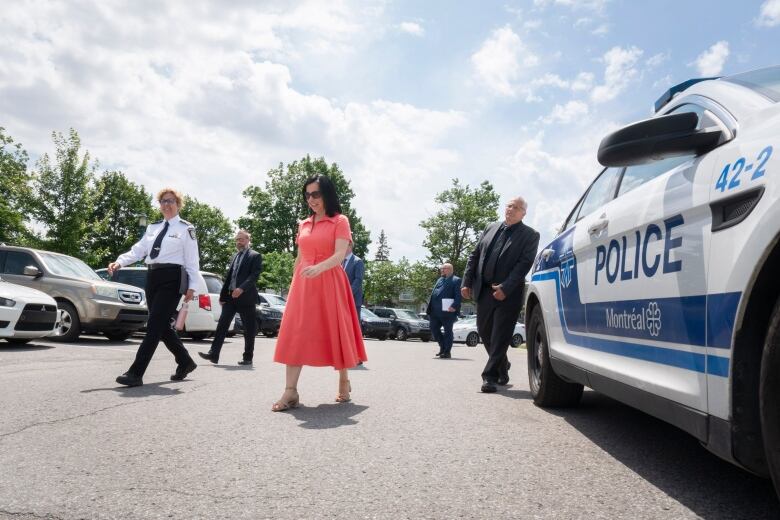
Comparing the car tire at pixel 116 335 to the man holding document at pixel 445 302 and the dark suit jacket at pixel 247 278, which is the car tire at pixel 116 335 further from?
the man holding document at pixel 445 302

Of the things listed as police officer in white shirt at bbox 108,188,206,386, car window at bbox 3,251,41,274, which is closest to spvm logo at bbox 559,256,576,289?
police officer in white shirt at bbox 108,188,206,386

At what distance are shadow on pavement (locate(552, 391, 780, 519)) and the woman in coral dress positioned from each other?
168 centimetres

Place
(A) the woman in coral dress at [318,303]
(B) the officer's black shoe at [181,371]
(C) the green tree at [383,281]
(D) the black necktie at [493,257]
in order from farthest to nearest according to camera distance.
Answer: (C) the green tree at [383,281] < (B) the officer's black shoe at [181,371] < (D) the black necktie at [493,257] < (A) the woman in coral dress at [318,303]

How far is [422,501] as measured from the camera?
7.48ft

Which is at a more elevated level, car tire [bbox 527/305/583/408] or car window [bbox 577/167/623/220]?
car window [bbox 577/167/623/220]

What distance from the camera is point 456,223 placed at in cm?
5419

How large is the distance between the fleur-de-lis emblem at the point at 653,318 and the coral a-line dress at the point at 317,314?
8.24 ft

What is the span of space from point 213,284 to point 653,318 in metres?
13.1

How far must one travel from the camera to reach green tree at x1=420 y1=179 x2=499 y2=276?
176 ft

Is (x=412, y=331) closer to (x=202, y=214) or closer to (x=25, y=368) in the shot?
(x=25, y=368)

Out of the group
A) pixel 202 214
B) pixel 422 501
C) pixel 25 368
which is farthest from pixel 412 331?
pixel 202 214

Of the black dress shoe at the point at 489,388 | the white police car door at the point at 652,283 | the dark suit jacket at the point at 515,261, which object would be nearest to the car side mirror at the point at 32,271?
the dark suit jacket at the point at 515,261

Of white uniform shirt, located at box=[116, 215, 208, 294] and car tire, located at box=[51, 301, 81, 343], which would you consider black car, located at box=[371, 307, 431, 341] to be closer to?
car tire, located at box=[51, 301, 81, 343]

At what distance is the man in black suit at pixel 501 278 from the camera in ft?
18.2
